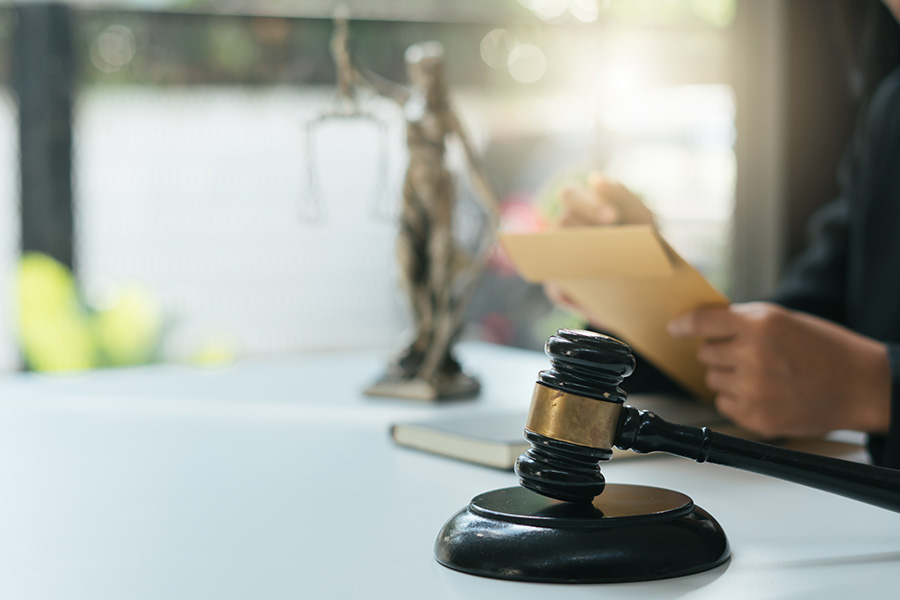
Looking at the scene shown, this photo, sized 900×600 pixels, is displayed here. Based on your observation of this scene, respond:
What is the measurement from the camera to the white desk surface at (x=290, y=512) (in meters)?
0.50

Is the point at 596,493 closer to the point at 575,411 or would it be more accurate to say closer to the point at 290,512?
the point at 575,411

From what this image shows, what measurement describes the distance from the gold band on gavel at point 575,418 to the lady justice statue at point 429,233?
67 centimetres

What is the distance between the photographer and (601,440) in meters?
0.51

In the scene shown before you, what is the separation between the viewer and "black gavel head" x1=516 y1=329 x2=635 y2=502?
1.63ft

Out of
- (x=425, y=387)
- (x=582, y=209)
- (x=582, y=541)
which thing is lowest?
(x=425, y=387)

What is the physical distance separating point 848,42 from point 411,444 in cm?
196

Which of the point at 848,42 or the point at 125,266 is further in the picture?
the point at 125,266

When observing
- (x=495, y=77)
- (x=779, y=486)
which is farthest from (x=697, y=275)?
(x=495, y=77)

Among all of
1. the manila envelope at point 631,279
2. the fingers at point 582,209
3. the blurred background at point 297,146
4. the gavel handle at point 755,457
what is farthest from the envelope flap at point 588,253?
the blurred background at point 297,146

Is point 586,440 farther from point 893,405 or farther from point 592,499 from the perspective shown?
point 893,405

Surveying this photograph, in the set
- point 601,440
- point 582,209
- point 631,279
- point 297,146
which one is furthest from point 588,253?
point 297,146

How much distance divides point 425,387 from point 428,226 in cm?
20

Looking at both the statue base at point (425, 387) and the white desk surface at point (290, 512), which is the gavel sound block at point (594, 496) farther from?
the statue base at point (425, 387)

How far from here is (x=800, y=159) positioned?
2.61 meters
